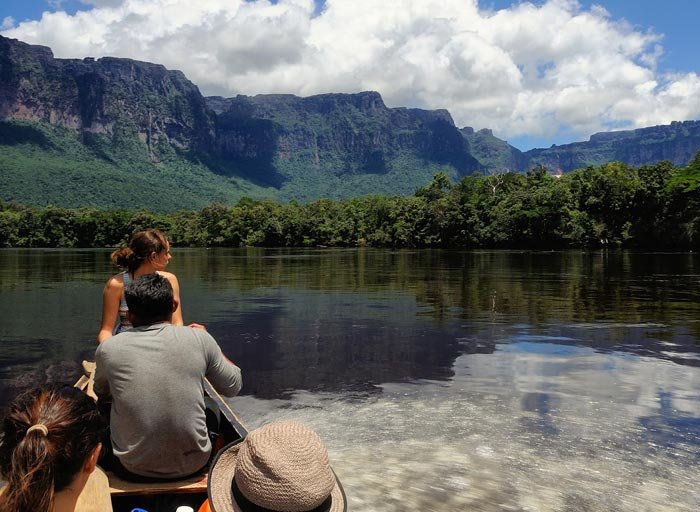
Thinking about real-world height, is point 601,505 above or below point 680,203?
below

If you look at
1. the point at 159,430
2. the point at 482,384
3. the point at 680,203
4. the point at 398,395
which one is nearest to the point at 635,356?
the point at 482,384

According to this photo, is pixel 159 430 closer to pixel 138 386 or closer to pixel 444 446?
pixel 138 386

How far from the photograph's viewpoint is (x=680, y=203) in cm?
8031

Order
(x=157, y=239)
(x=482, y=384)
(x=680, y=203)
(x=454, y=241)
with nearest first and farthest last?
(x=157, y=239) < (x=482, y=384) < (x=680, y=203) < (x=454, y=241)

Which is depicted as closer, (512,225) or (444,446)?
(444,446)

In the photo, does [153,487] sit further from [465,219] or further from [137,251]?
[465,219]

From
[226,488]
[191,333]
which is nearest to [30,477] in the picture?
[226,488]

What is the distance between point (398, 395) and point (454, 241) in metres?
95.9

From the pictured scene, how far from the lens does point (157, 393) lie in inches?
159

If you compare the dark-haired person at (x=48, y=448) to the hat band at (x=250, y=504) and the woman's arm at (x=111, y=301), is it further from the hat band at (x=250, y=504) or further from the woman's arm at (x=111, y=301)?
the woman's arm at (x=111, y=301)

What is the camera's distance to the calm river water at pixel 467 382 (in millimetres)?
6805

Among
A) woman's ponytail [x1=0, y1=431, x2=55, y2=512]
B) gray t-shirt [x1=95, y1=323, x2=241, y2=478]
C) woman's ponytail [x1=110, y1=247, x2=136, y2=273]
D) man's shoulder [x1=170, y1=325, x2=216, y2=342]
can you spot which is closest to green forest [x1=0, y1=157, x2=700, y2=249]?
woman's ponytail [x1=110, y1=247, x2=136, y2=273]

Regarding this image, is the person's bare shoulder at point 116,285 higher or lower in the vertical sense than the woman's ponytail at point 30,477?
higher

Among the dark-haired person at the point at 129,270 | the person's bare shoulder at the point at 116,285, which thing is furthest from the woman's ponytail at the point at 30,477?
the person's bare shoulder at the point at 116,285
